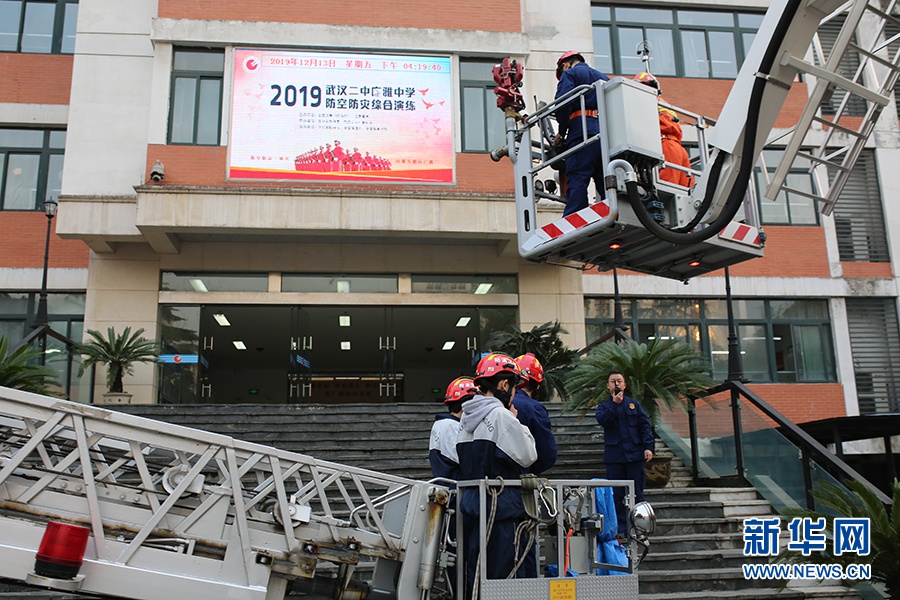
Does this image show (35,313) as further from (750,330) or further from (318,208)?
(750,330)

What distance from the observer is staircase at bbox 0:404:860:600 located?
8398mm

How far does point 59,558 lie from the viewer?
4.12 metres

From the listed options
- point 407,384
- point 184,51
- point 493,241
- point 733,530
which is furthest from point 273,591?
point 407,384

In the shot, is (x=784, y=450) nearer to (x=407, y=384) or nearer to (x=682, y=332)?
(x=682, y=332)

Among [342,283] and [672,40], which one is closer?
[342,283]

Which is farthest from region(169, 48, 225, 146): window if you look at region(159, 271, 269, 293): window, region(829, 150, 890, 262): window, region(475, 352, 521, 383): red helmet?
region(829, 150, 890, 262): window

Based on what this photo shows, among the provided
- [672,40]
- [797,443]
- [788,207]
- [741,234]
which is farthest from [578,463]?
[672,40]

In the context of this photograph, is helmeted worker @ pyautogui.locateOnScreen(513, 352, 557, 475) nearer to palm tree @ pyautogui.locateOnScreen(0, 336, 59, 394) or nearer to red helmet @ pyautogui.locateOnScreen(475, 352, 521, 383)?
red helmet @ pyautogui.locateOnScreen(475, 352, 521, 383)

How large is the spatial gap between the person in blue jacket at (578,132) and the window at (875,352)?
17.0 metres

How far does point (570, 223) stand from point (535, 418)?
5.58 feet

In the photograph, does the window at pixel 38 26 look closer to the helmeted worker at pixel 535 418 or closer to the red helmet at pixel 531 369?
the red helmet at pixel 531 369

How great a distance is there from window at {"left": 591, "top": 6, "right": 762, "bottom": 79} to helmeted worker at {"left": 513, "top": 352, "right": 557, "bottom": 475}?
16.8 metres

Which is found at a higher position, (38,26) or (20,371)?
(38,26)

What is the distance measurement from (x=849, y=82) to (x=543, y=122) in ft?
9.25
